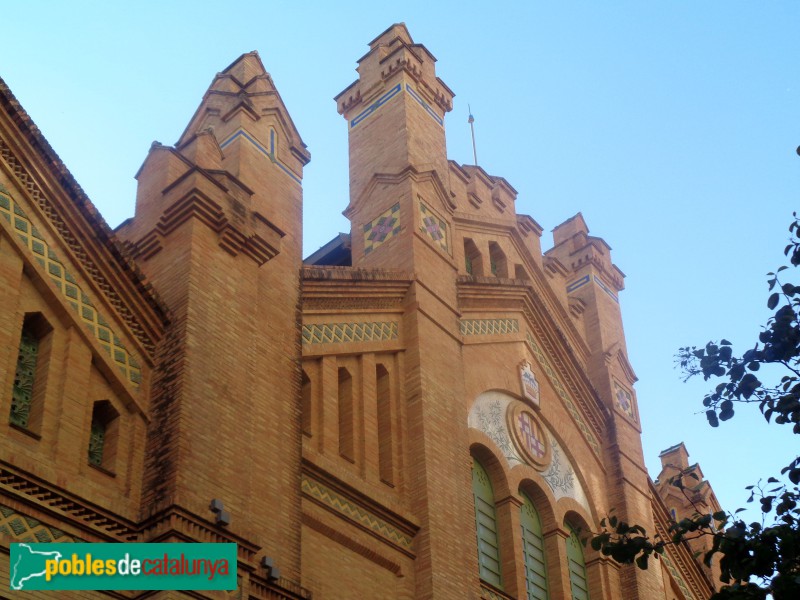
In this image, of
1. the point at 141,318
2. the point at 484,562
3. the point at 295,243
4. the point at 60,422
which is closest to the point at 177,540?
the point at 60,422

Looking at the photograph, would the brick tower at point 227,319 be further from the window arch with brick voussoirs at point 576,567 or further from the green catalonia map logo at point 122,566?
the window arch with brick voussoirs at point 576,567

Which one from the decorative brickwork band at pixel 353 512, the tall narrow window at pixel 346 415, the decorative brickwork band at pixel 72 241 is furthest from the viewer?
the tall narrow window at pixel 346 415

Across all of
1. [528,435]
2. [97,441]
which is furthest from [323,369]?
[528,435]

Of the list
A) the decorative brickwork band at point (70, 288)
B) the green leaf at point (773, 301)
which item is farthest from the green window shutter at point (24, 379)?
the green leaf at point (773, 301)

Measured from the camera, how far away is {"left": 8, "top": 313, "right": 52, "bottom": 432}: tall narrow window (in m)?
11.0

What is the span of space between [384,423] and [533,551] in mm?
3628

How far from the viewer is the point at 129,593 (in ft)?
35.4

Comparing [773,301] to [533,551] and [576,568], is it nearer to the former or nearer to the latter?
[533,551]

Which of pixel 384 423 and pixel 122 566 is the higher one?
pixel 384 423

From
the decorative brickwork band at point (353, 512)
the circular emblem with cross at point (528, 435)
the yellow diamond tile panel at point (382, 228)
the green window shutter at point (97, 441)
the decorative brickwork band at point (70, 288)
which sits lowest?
the green window shutter at point (97, 441)

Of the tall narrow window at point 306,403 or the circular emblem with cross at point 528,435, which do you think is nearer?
the tall narrow window at point 306,403

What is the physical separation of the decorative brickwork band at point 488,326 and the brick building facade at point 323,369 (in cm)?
3

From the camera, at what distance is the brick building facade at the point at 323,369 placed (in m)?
11.5

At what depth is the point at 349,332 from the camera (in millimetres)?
15938
